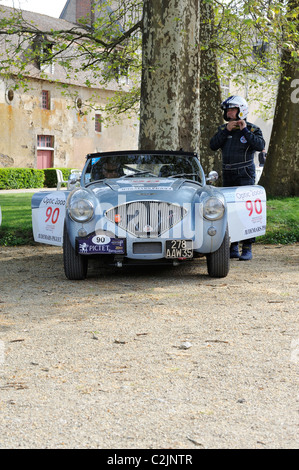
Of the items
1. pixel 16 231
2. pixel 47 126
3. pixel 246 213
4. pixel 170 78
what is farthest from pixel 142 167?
pixel 47 126

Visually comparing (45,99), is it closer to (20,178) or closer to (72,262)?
(20,178)

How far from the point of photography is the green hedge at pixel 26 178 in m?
33.9

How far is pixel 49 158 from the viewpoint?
Answer: 41.9m

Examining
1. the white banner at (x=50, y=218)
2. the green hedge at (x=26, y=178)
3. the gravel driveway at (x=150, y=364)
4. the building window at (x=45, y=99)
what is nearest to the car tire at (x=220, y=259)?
the gravel driveway at (x=150, y=364)

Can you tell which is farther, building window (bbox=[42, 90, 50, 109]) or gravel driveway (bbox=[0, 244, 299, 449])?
building window (bbox=[42, 90, 50, 109])

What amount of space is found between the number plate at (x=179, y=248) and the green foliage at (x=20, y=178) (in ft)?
92.2

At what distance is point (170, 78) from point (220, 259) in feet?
13.4

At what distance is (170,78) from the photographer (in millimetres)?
10047

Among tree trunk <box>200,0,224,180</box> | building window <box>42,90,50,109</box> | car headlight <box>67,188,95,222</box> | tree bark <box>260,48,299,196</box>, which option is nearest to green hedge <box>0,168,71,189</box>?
building window <box>42,90,50,109</box>

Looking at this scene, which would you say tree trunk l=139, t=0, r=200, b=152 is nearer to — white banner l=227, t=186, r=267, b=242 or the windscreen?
the windscreen

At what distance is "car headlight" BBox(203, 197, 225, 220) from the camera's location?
22.4 ft

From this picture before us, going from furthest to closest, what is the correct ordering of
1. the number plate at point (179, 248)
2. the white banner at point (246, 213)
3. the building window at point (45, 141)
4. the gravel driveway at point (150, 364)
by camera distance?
1. the building window at point (45, 141)
2. the white banner at point (246, 213)
3. the number plate at point (179, 248)
4. the gravel driveway at point (150, 364)

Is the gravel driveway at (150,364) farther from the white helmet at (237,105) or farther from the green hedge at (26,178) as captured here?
the green hedge at (26,178)

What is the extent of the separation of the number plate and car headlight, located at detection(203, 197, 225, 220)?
34 centimetres
